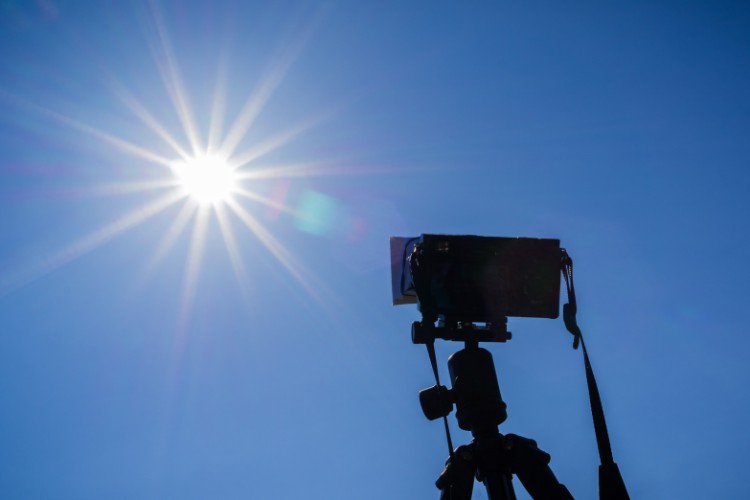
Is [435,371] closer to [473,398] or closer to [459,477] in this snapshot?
[473,398]

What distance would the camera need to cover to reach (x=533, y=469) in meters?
2.30

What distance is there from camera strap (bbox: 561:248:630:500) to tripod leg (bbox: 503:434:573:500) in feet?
0.86

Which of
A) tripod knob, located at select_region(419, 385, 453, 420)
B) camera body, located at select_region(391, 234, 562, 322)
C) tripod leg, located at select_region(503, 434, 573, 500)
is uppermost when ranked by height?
camera body, located at select_region(391, 234, 562, 322)

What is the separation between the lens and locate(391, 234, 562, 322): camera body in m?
2.62

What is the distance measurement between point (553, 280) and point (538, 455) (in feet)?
3.04

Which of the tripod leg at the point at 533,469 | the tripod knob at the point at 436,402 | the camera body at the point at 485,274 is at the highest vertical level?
the camera body at the point at 485,274

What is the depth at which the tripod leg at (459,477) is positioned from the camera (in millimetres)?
2367

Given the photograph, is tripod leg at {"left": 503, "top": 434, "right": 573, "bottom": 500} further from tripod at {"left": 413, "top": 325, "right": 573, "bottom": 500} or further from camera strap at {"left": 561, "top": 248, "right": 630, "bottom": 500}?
camera strap at {"left": 561, "top": 248, "right": 630, "bottom": 500}

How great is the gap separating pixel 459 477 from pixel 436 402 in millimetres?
397

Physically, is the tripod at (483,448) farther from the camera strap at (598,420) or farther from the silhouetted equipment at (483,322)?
the camera strap at (598,420)

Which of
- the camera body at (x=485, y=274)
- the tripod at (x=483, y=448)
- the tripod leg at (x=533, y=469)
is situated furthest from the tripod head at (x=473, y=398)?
the camera body at (x=485, y=274)

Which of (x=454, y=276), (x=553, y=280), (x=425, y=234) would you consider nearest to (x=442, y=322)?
(x=454, y=276)

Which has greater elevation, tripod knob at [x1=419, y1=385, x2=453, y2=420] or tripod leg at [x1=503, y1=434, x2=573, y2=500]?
tripod knob at [x1=419, y1=385, x2=453, y2=420]

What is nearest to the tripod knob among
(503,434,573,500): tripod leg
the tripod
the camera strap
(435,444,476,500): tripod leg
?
the tripod
